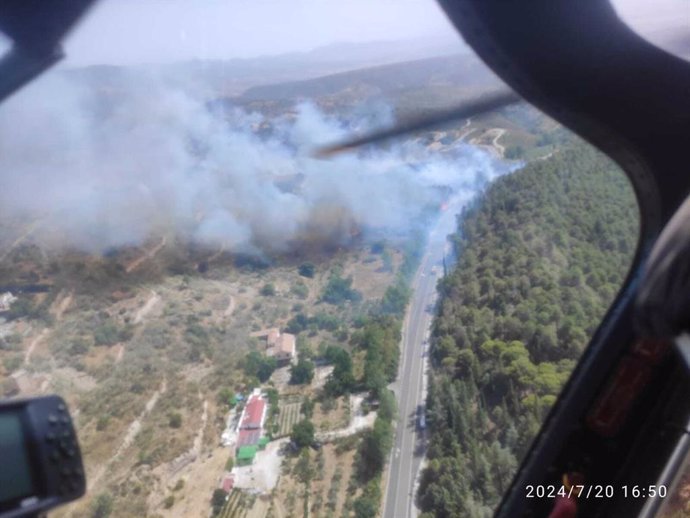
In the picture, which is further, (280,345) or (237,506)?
(280,345)

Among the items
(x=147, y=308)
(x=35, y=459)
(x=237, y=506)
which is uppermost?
(x=35, y=459)

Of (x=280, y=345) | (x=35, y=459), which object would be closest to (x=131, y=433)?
(x=280, y=345)

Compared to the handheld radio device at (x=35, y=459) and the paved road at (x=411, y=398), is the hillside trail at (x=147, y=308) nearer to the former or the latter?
the paved road at (x=411, y=398)

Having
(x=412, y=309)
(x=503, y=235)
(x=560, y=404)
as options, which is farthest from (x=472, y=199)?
(x=560, y=404)

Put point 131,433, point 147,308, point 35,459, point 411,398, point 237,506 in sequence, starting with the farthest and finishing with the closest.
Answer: point 147,308 < point 131,433 < point 411,398 < point 237,506 < point 35,459

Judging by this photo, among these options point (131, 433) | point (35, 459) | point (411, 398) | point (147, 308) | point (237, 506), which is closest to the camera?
point (35, 459)

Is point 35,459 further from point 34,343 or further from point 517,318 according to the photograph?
point 517,318

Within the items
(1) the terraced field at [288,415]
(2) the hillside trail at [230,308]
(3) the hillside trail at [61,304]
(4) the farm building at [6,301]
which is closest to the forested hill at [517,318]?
(1) the terraced field at [288,415]
